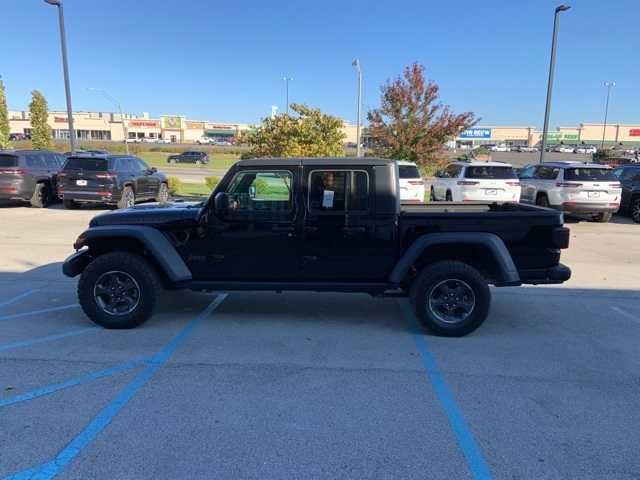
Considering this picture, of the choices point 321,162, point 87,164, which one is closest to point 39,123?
point 87,164

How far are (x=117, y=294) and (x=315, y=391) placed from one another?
8.36 ft

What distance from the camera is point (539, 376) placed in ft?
14.0

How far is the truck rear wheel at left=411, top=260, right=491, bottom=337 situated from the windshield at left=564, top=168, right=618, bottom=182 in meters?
9.96

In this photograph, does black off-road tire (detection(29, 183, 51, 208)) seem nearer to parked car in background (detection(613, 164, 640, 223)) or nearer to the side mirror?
the side mirror

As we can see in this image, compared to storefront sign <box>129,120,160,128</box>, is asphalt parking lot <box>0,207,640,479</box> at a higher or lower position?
lower

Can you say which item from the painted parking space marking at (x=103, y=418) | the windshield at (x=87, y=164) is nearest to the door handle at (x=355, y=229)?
the painted parking space marking at (x=103, y=418)

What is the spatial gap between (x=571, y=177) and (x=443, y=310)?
10124mm

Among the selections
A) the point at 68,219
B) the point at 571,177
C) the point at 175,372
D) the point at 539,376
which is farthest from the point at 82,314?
the point at 571,177

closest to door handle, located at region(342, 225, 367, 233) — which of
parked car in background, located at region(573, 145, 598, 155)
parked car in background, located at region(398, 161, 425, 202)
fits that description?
parked car in background, located at region(398, 161, 425, 202)

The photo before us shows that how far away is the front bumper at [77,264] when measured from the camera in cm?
540

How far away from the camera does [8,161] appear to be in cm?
1483

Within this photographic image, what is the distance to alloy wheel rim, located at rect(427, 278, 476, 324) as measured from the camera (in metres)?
5.12

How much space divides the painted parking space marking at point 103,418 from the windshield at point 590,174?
11.7 m

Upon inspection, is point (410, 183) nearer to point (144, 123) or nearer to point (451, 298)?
point (451, 298)
